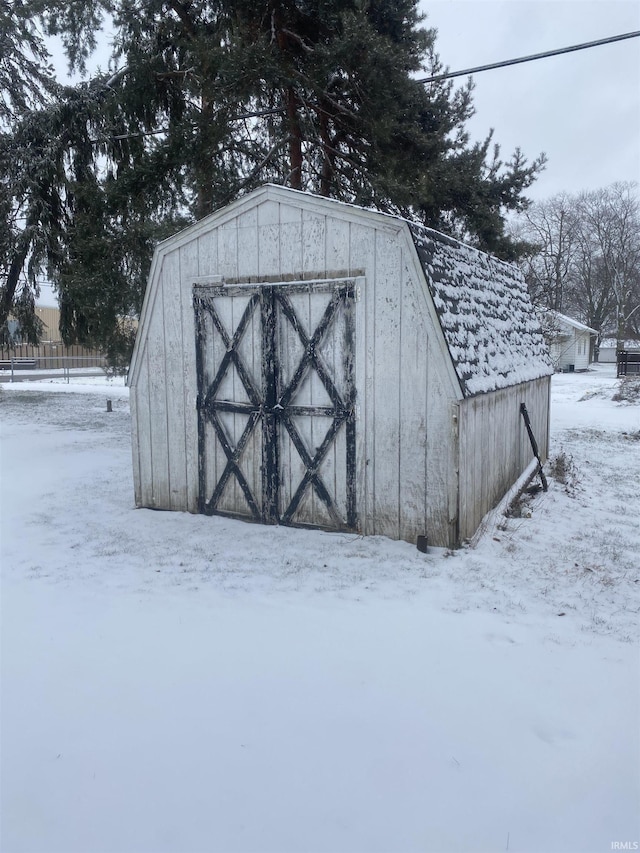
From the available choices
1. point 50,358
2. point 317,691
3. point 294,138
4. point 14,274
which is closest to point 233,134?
point 294,138

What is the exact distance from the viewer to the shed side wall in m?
5.50

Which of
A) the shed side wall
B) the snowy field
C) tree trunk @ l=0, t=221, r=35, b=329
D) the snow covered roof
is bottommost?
the snowy field

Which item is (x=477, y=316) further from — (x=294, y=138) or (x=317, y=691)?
(x=294, y=138)

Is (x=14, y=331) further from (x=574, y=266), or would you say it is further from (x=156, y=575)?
(x=574, y=266)

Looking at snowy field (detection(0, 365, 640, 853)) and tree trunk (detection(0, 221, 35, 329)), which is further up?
tree trunk (detection(0, 221, 35, 329))

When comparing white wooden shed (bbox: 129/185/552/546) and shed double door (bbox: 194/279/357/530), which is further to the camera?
shed double door (bbox: 194/279/357/530)

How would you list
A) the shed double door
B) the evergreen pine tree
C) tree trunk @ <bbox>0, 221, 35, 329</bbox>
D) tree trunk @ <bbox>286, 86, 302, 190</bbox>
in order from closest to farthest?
1. the shed double door
2. the evergreen pine tree
3. tree trunk @ <bbox>286, 86, 302, 190</bbox>
4. tree trunk @ <bbox>0, 221, 35, 329</bbox>

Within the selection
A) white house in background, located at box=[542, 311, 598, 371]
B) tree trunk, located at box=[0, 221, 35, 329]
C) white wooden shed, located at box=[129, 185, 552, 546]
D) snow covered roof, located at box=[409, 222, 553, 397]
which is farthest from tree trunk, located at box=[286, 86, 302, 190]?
white house in background, located at box=[542, 311, 598, 371]

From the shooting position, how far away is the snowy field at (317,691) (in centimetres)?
232

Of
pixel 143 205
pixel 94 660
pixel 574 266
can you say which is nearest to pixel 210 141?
pixel 143 205

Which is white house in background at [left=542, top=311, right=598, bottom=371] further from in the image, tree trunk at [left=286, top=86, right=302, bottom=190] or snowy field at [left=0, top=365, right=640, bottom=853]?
snowy field at [left=0, top=365, right=640, bottom=853]

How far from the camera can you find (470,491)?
5.63 metres

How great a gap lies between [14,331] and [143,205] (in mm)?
6962

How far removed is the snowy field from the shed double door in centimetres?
39
